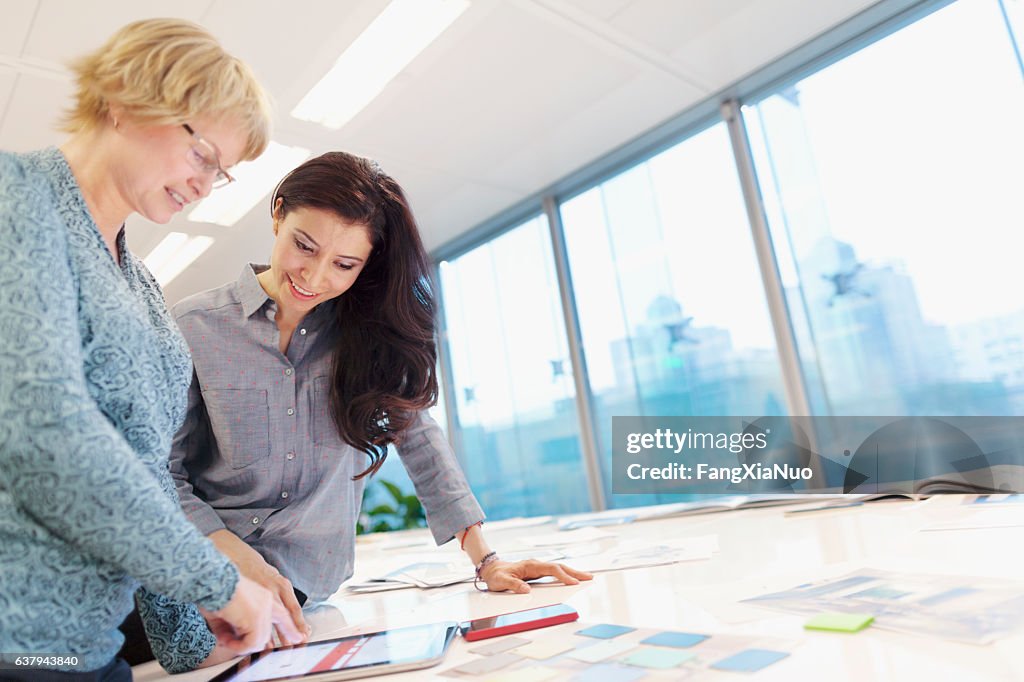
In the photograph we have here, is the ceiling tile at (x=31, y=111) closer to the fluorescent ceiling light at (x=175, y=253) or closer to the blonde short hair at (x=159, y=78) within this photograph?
the fluorescent ceiling light at (x=175, y=253)

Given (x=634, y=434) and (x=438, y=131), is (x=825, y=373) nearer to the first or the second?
(x=634, y=434)

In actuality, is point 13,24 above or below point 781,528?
above

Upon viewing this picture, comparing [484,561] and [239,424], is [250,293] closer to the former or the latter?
[239,424]

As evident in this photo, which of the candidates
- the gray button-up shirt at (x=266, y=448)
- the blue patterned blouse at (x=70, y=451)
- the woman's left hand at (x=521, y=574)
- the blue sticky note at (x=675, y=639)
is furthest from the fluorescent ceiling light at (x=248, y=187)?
the blue sticky note at (x=675, y=639)

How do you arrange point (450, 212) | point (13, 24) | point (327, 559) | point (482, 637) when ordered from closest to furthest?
point (482, 637) → point (327, 559) → point (13, 24) → point (450, 212)

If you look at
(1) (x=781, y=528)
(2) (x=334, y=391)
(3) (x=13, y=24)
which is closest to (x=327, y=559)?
(2) (x=334, y=391)

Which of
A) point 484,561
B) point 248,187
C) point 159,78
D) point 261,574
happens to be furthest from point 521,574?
point 248,187

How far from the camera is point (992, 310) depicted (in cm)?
252

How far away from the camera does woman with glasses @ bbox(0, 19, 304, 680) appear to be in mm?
584

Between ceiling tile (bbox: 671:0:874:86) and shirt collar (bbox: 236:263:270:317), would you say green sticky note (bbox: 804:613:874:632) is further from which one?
ceiling tile (bbox: 671:0:874:86)

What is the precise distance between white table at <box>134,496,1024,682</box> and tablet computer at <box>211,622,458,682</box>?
0.10 feet

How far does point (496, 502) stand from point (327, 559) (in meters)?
3.44

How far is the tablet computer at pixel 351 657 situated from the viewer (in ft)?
2.52

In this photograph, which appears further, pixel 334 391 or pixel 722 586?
pixel 334 391
